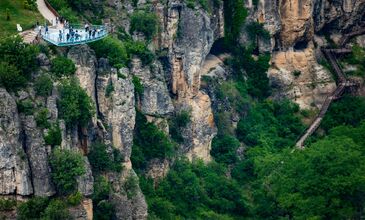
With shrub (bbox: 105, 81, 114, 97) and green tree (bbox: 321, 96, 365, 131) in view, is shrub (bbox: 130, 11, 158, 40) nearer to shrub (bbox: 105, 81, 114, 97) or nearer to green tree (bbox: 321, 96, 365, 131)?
shrub (bbox: 105, 81, 114, 97)

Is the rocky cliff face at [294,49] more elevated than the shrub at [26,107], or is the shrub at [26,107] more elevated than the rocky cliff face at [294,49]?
the shrub at [26,107]

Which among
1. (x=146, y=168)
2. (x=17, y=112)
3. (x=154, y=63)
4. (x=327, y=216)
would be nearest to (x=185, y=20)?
(x=154, y=63)

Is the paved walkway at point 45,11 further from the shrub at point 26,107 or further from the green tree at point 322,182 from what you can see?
the green tree at point 322,182

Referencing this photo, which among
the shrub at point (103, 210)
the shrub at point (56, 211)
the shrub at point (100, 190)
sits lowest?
Answer: the shrub at point (103, 210)

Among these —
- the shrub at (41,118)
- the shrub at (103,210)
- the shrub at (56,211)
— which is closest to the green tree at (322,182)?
the shrub at (103,210)

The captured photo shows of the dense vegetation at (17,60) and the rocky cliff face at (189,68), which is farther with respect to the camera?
the rocky cliff face at (189,68)

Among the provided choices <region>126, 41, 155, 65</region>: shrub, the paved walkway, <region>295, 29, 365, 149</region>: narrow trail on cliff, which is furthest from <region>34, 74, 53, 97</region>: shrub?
<region>295, 29, 365, 149</region>: narrow trail on cliff
